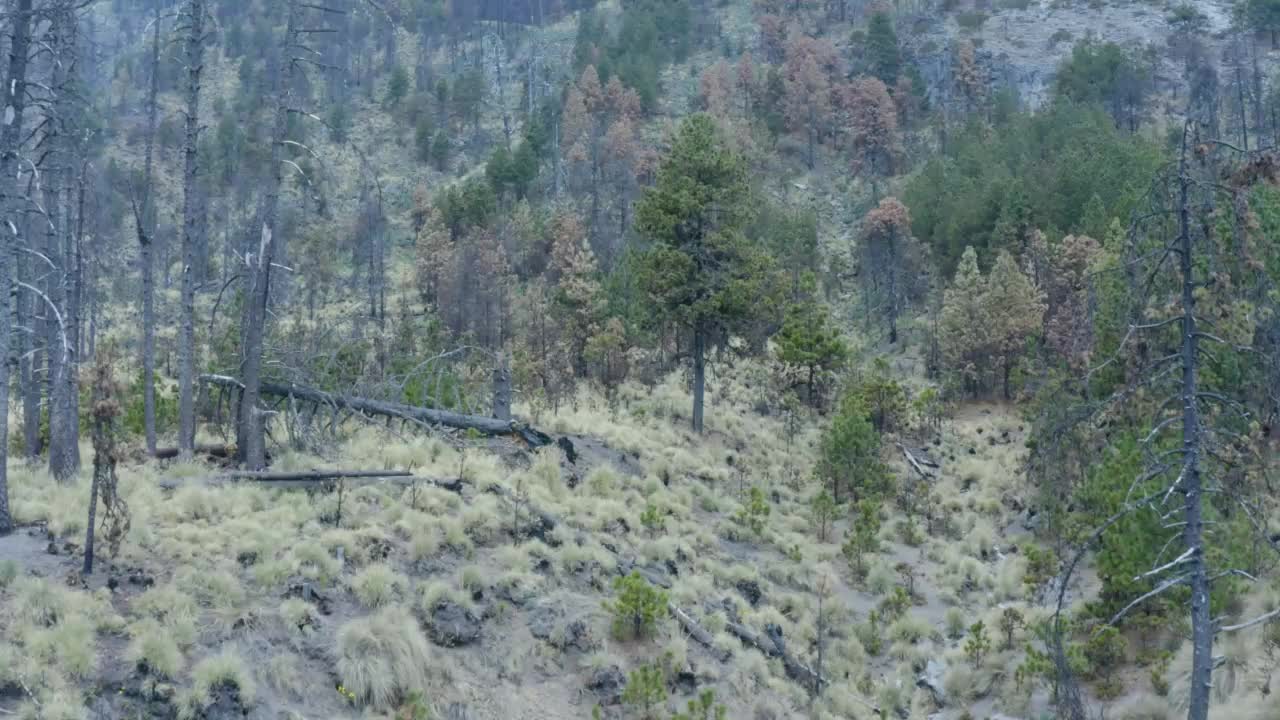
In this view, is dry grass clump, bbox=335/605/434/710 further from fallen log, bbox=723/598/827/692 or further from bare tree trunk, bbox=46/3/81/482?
fallen log, bbox=723/598/827/692

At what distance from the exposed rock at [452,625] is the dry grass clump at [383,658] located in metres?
0.41

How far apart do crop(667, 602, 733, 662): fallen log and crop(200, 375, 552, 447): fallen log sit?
213 inches

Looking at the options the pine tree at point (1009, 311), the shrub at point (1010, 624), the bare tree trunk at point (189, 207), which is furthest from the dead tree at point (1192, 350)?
the pine tree at point (1009, 311)

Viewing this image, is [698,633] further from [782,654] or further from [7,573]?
[7,573]

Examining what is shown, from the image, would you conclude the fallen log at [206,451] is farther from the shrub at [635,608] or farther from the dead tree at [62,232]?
the shrub at [635,608]

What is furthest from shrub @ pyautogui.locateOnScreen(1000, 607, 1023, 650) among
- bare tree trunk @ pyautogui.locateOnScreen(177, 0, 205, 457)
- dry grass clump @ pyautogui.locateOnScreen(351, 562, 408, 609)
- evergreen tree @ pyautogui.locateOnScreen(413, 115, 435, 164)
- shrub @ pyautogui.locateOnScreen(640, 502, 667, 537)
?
evergreen tree @ pyautogui.locateOnScreen(413, 115, 435, 164)

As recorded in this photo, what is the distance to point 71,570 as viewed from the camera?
11.4 metres

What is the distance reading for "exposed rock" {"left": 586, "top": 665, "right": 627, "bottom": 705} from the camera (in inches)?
507

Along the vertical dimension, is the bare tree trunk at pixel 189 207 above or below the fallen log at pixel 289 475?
above

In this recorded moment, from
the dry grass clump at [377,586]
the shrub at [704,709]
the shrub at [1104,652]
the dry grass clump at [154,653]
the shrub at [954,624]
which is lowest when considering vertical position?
the shrub at [954,624]

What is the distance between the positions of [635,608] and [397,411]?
6.70 m

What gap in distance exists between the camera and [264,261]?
51.4 feet

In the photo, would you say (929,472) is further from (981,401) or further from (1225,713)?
(1225,713)

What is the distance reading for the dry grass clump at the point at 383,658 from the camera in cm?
1128
